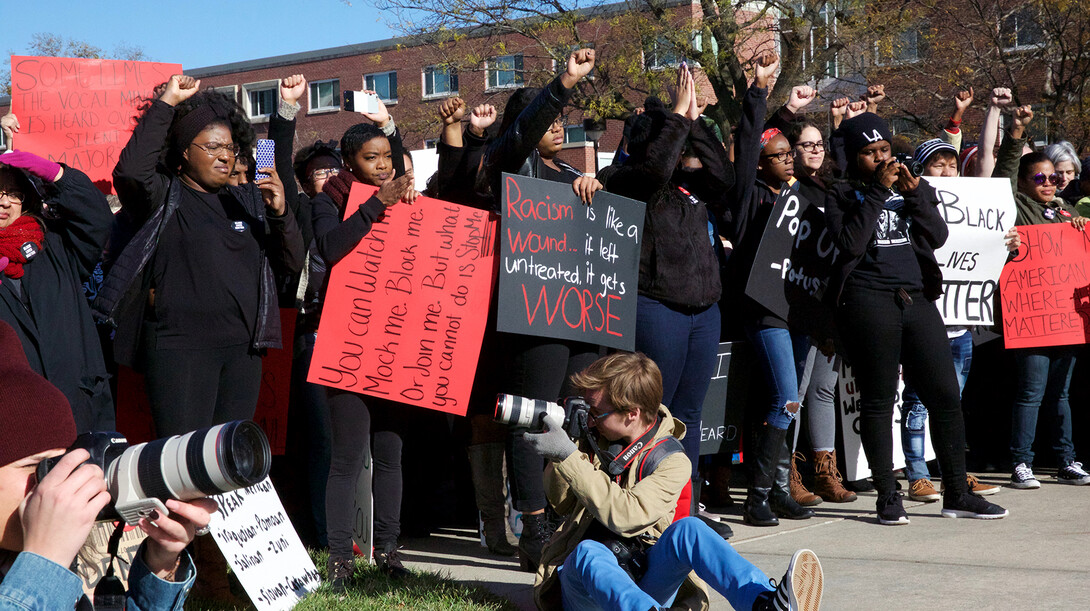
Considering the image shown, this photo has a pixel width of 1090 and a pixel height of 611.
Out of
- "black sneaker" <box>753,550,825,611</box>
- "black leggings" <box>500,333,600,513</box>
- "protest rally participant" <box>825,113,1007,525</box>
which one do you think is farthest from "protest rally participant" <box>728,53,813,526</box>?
"black sneaker" <box>753,550,825,611</box>

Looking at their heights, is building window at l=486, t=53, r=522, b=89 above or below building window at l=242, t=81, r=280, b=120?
below

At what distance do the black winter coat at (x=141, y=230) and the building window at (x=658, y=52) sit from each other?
19979 millimetres

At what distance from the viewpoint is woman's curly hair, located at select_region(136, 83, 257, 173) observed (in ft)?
Result: 13.5

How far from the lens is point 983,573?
4379mm

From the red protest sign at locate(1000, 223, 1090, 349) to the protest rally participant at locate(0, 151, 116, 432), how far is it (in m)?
5.14

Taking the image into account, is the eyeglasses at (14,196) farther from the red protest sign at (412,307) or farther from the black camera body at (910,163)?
→ the black camera body at (910,163)

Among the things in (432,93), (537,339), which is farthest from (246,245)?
Answer: (432,93)

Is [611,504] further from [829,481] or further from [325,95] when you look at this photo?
[325,95]

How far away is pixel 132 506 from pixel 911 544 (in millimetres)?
4049

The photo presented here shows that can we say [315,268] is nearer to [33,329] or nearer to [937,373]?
[33,329]

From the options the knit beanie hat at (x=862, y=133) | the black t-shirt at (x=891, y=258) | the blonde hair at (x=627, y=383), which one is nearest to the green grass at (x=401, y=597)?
the blonde hair at (x=627, y=383)

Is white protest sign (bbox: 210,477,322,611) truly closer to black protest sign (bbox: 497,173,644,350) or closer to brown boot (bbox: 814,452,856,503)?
black protest sign (bbox: 497,173,644,350)

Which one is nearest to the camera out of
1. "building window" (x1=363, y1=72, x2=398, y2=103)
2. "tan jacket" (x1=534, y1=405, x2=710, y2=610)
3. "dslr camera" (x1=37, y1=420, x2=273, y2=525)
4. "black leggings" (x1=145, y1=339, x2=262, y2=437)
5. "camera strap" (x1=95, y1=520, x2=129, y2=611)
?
"dslr camera" (x1=37, y1=420, x2=273, y2=525)

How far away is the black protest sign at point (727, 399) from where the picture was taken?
5.88 meters
